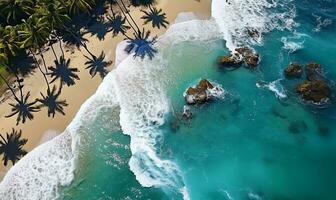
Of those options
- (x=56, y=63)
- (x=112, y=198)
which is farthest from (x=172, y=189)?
(x=56, y=63)

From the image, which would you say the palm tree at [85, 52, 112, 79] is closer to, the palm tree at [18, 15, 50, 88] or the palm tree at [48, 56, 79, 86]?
the palm tree at [48, 56, 79, 86]

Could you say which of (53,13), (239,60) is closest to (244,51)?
(239,60)

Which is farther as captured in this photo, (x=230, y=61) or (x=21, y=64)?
(x=230, y=61)

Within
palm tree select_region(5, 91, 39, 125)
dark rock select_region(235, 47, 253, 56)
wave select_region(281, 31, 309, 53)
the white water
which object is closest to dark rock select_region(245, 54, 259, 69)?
dark rock select_region(235, 47, 253, 56)

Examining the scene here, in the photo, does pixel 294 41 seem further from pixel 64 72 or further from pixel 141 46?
pixel 64 72

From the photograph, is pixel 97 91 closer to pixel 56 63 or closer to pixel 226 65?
pixel 56 63

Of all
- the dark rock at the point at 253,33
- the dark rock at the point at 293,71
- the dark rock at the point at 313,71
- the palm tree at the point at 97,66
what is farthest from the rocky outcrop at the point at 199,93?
the dark rock at the point at 313,71

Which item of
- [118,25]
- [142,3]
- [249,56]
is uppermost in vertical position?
[142,3]
